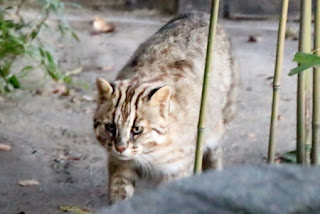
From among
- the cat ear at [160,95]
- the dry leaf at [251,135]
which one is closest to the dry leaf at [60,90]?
the dry leaf at [251,135]

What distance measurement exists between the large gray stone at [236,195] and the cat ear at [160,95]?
2347 millimetres

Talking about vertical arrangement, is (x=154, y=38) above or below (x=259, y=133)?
above

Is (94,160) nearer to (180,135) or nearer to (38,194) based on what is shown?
(38,194)

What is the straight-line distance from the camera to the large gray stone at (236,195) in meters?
1.46

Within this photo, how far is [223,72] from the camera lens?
4.68 m

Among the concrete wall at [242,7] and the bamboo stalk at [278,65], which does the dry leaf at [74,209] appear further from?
the concrete wall at [242,7]

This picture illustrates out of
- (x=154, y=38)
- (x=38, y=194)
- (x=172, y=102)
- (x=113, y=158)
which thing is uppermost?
(x=154, y=38)

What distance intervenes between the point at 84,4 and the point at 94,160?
13.1 feet

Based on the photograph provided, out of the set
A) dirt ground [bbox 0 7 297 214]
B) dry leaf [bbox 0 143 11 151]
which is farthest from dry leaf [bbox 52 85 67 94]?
dry leaf [bbox 0 143 11 151]

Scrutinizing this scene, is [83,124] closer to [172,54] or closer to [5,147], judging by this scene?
[5,147]

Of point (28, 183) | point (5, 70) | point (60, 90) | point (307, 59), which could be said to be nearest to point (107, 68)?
point (60, 90)

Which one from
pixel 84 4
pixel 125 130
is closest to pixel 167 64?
pixel 125 130

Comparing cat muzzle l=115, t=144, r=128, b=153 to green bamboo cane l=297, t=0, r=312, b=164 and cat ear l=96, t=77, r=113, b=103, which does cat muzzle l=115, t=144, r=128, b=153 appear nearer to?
cat ear l=96, t=77, r=113, b=103

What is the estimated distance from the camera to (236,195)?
1.50 meters
